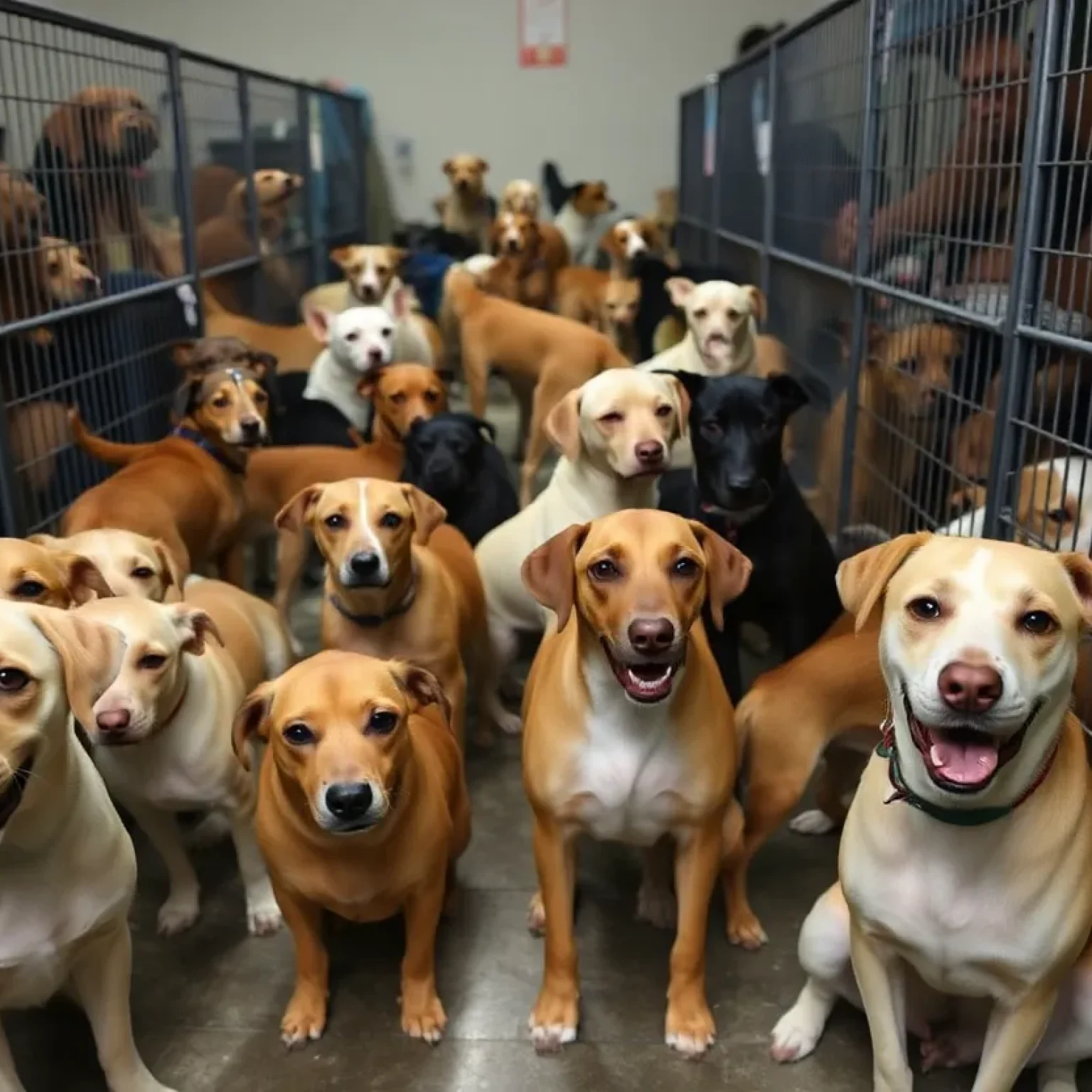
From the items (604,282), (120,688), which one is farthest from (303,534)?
(604,282)

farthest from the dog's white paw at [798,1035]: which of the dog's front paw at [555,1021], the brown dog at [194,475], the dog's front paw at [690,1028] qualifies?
the brown dog at [194,475]

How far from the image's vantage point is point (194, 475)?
3.39m

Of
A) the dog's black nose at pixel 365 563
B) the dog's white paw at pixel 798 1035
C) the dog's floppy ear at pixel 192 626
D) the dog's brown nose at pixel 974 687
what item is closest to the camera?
the dog's brown nose at pixel 974 687

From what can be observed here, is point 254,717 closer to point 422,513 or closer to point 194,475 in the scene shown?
point 422,513

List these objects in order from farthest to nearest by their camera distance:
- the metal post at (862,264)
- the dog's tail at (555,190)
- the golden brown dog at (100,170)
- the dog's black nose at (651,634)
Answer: the dog's tail at (555,190)
the golden brown dog at (100,170)
the metal post at (862,264)
the dog's black nose at (651,634)

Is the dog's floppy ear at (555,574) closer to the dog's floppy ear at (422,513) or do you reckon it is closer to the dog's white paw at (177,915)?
the dog's floppy ear at (422,513)

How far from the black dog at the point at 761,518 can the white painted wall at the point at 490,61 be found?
22.7ft

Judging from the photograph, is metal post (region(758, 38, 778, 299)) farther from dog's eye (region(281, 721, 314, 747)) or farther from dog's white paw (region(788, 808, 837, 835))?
dog's eye (region(281, 721, 314, 747))

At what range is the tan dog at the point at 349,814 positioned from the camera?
1854 millimetres

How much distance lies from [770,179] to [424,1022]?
14.3 ft

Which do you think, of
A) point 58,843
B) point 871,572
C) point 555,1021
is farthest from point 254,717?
point 871,572

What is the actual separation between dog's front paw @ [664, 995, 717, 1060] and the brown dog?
1794mm

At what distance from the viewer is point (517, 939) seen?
2.35 meters

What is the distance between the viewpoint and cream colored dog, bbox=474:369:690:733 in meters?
2.92
